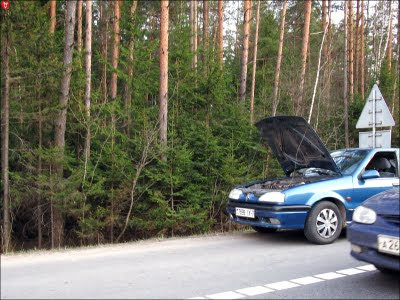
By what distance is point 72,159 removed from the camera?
1138 centimetres

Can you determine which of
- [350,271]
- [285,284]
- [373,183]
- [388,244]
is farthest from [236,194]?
[388,244]

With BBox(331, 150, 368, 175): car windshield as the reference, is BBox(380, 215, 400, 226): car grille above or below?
below

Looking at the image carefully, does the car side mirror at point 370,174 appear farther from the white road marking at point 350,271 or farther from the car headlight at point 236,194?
the white road marking at point 350,271

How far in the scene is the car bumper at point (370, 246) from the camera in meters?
5.03

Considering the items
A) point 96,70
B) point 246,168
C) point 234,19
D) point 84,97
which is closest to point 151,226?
point 246,168

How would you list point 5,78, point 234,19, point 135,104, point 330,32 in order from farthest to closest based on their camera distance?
point 234,19
point 330,32
point 135,104
point 5,78

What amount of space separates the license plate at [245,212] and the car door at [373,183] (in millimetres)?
1760

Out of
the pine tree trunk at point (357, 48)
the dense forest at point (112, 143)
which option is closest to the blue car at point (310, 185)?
the dense forest at point (112, 143)

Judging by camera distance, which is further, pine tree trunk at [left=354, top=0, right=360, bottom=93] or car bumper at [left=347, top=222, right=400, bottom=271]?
pine tree trunk at [left=354, top=0, right=360, bottom=93]

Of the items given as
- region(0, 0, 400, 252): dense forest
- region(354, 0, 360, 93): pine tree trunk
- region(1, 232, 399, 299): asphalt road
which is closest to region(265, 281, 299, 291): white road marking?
region(1, 232, 399, 299): asphalt road

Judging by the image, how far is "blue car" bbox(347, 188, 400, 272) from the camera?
5031 millimetres

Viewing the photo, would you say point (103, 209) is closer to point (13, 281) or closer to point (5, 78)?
point (5, 78)

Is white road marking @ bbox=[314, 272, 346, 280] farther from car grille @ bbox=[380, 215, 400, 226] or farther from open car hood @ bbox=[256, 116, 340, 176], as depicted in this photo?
open car hood @ bbox=[256, 116, 340, 176]

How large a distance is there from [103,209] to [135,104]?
13.3 ft
